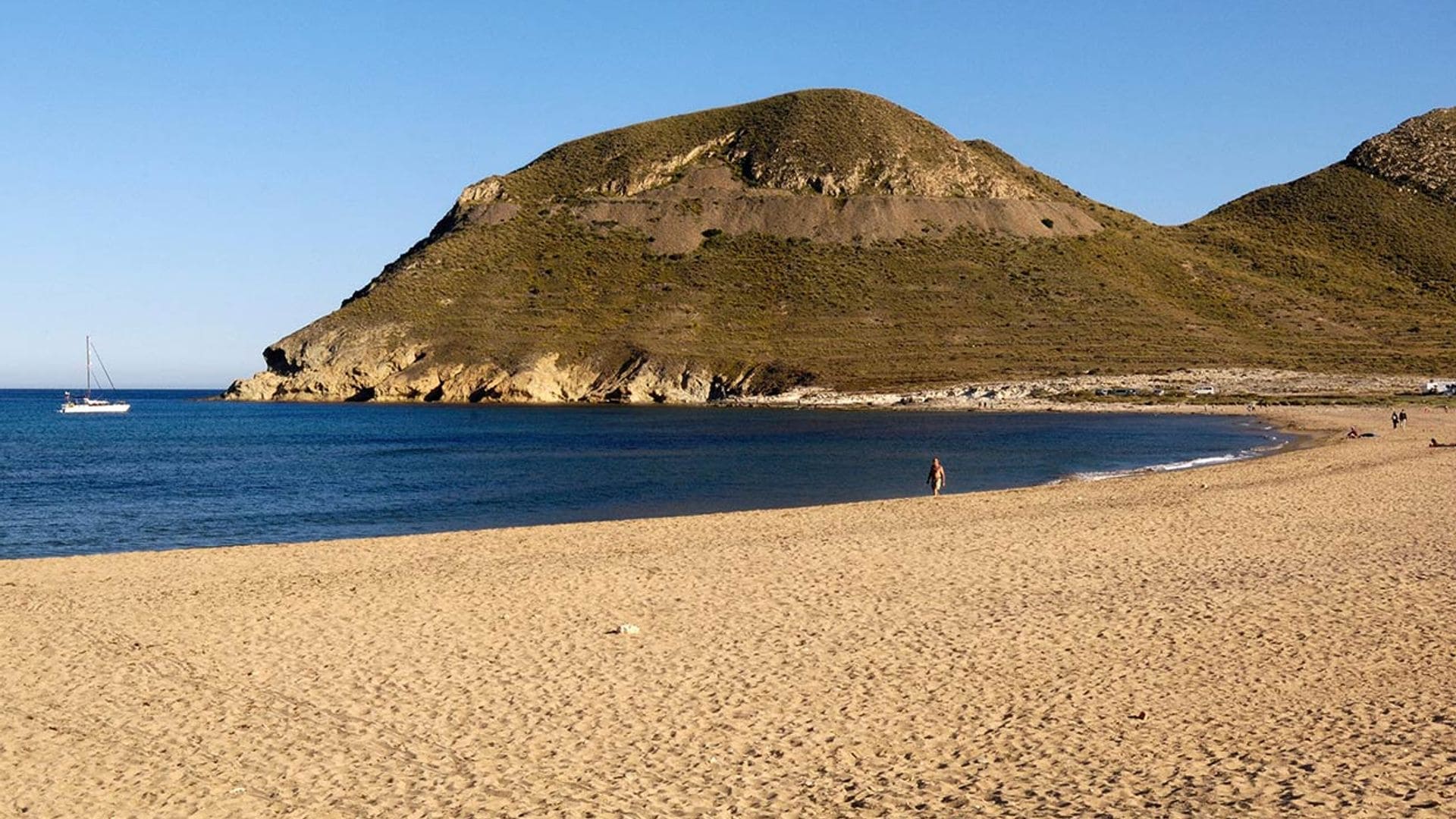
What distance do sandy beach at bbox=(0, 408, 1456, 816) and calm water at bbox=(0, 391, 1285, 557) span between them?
913 cm

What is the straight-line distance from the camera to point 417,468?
152 feet

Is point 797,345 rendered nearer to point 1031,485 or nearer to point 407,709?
point 1031,485

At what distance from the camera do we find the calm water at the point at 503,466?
3131 centimetres

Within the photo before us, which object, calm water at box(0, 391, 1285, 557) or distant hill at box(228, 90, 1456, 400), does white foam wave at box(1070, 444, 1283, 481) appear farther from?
distant hill at box(228, 90, 1456, 400)

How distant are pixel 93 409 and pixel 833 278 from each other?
81503mm

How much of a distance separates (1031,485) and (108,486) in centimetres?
2989

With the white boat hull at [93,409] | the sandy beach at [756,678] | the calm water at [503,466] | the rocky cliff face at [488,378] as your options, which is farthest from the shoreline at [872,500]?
the white boat hull at [93,409]

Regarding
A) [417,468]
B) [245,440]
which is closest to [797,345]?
[245,440]

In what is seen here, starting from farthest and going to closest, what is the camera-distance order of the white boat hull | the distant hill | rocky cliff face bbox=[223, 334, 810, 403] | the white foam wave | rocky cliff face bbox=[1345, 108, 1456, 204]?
1. rocky cliff face bbox=[1345, 108, 1456, 204]
2. the white boat hull
3. the distant hill
4. rocky cliff face bbox=[223, 334, 810, 403]
5. the white foam wave

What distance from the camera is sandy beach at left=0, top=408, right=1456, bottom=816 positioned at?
9.48 m

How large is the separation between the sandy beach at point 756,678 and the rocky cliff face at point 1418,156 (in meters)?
164

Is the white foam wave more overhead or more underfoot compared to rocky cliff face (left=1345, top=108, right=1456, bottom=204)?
more underfoot

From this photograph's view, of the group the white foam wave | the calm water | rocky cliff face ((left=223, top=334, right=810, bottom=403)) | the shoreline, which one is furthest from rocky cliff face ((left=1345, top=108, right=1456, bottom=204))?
the white foam wave

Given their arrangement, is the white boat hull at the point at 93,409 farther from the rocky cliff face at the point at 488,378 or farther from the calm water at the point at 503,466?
the calm water at the point at 503,466
